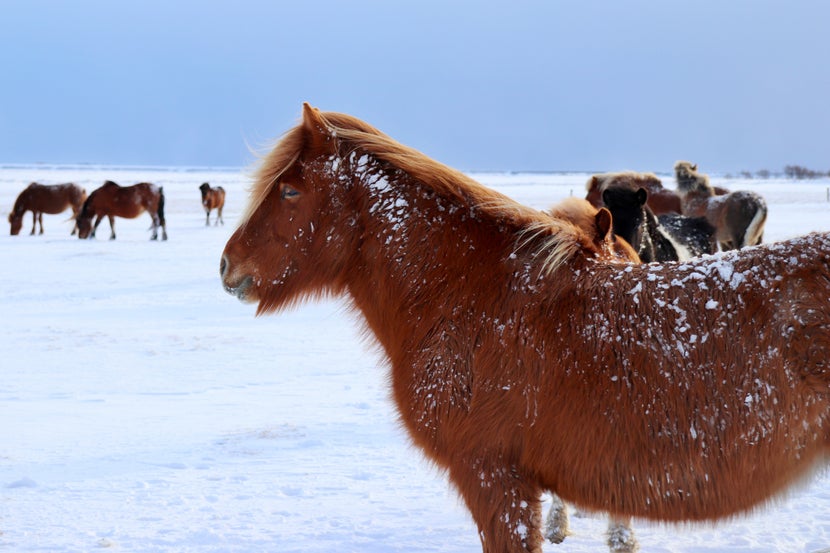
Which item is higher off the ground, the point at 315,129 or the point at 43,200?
the point at 315,129

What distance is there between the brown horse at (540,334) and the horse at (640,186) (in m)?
3.06

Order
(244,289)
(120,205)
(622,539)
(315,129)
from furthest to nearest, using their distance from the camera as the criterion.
Result: 1. (120,205)
2. (622,539)
3. (244,289)
4. (315,129)

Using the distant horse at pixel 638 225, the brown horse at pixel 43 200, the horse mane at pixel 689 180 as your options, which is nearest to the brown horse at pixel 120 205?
the brown horse at pixel 43 200

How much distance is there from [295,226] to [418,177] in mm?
542

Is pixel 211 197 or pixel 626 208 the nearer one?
pixel 626 208

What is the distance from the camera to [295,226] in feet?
9.79

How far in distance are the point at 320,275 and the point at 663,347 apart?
1377 mm

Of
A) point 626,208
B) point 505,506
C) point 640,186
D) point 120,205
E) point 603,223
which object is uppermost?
point 603,223

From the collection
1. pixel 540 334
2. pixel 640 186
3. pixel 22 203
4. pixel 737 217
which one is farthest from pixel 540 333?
pixel 22 203

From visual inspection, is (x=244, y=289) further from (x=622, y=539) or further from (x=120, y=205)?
(x=120, y=205)

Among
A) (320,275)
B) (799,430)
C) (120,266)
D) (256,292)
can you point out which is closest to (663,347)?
(799,430)

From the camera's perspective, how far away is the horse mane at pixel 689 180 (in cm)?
1395

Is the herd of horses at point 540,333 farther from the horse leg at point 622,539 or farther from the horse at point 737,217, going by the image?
the horse at point 737,217

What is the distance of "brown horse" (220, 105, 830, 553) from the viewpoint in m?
2.33
